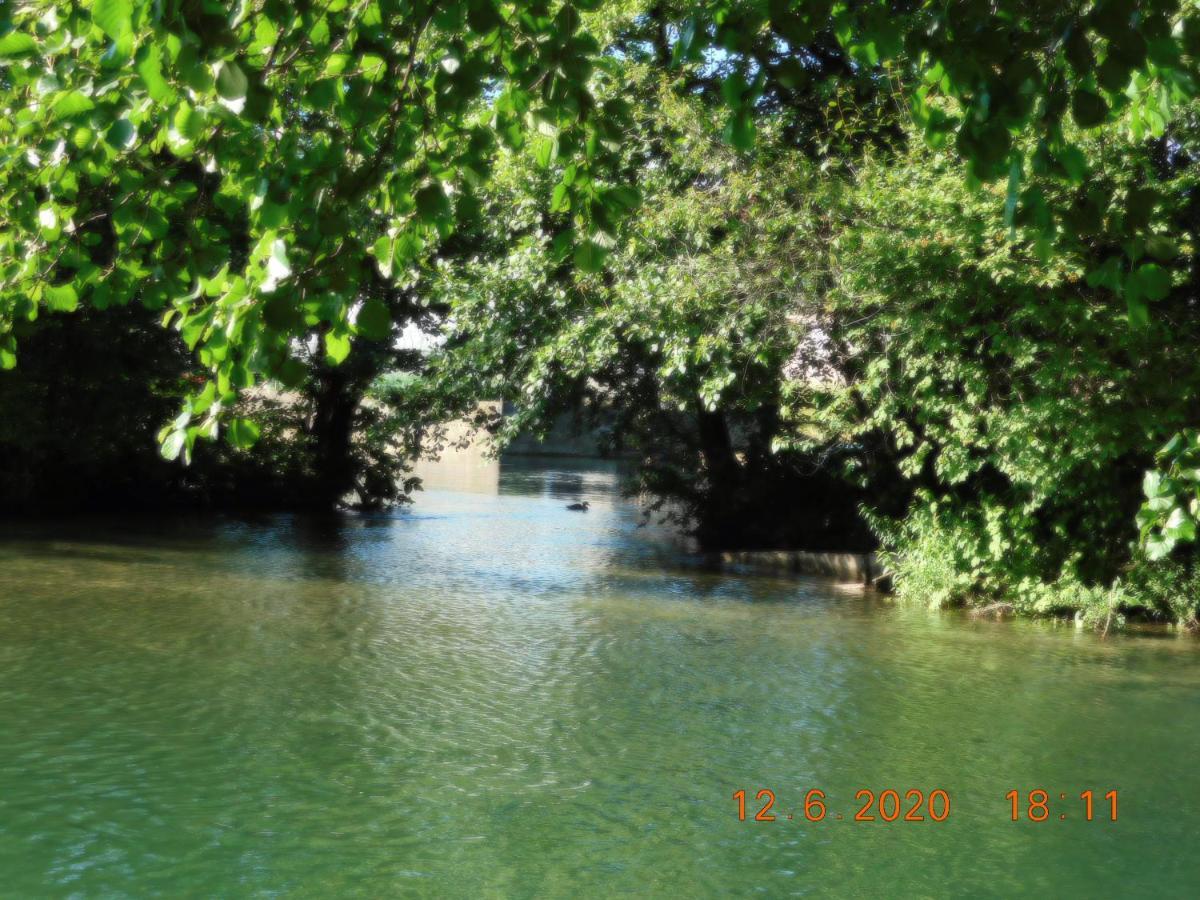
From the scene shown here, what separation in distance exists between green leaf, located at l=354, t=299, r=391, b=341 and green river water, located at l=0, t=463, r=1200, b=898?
3.34 m

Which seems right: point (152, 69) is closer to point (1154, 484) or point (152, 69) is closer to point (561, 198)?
point (561, 198)

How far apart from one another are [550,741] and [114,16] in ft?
19.2

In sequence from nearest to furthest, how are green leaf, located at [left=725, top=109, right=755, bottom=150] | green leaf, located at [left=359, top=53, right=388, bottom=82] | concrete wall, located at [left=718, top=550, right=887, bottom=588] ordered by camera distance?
green leaf, located at [left=725, top=109, right=755, bottom=150] < green leaf, located at [left=359, top=53, right=388, bottom=82] < concrete wall, located at [left=718, top=550, right=887, bottom=588]

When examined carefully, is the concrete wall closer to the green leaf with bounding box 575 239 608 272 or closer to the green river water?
the green river water

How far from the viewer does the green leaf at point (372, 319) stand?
96.7 inches

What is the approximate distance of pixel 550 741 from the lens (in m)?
7.52

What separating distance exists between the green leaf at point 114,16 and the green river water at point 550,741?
3.81m

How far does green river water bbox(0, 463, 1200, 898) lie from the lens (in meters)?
5.51

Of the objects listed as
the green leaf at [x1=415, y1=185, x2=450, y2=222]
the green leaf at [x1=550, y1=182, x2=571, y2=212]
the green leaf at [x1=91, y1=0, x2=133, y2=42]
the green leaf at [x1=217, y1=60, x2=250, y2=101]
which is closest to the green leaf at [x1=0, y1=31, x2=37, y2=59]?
the green leaf at [x1=91, y1=0, x2=133, y2=42]
